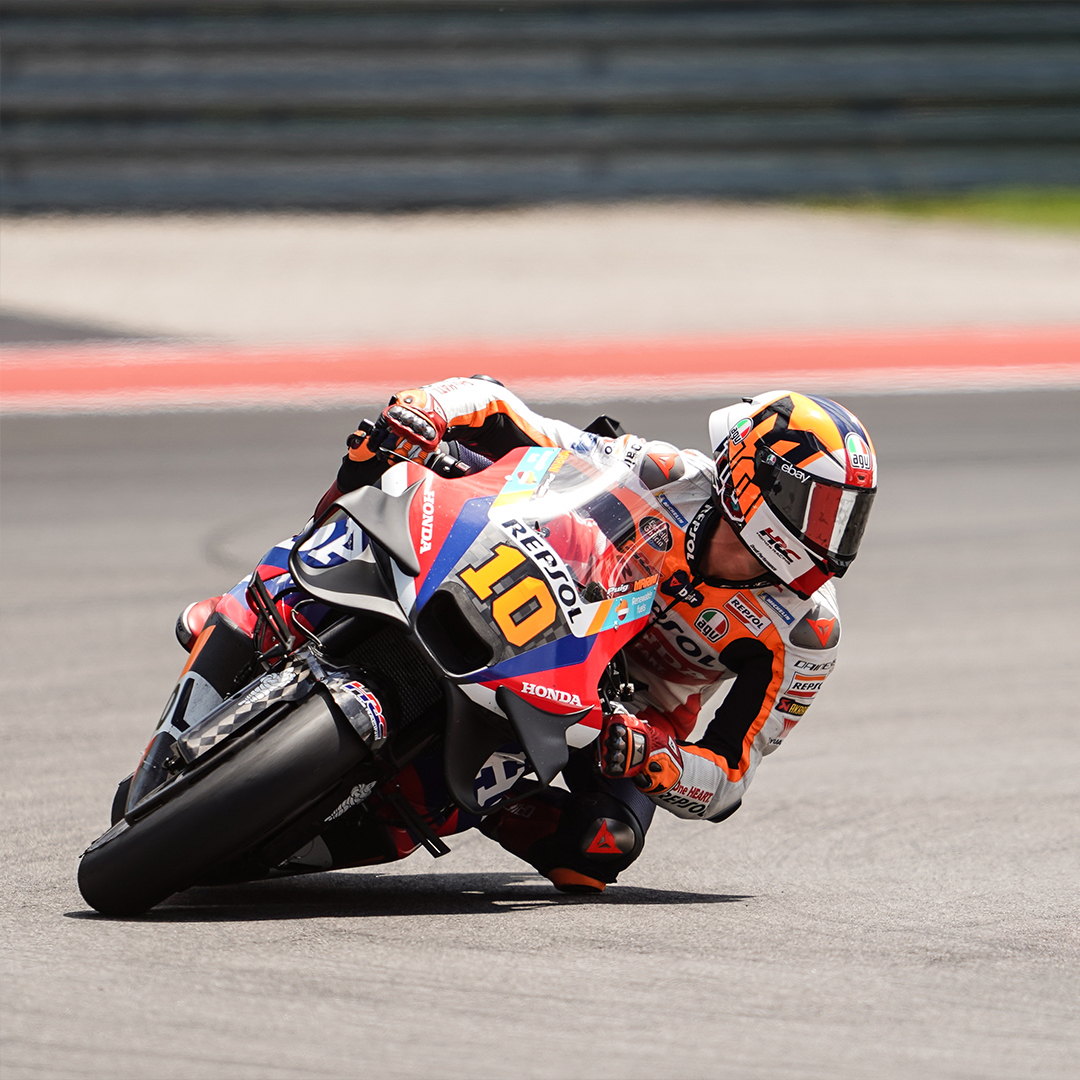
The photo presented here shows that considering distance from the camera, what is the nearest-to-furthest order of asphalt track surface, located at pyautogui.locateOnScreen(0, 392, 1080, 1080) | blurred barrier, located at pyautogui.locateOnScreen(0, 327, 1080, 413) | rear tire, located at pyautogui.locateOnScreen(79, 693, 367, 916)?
asphalt track surface, located at pyautogui.locateOnScreen(0, 392, 1080, 1080) < rear tire, located at pyautogui.locateOnScreen(79, 693, 367, 916) < blurred barrier, located at pyautogui.locateOnScreen(0, 327, 1080, 413)

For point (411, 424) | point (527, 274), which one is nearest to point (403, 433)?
point (411, 424)

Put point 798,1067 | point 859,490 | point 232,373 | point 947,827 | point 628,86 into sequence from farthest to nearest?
point 628,86, point 232,373, point 947,827, point 859,490, point 798,1067

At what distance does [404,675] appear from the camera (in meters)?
3.96

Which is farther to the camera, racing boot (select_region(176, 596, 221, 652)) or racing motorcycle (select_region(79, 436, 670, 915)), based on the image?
racing boot (select_region(176, 596, 221, 652))

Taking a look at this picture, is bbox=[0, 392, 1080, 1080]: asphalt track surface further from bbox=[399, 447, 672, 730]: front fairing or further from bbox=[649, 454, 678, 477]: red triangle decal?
bbox=[649, 454, 678, 477]: red triangle decal

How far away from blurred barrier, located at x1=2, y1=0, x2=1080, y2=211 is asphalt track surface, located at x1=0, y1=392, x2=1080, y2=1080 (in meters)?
10.8

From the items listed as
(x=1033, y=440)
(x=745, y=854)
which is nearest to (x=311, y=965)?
(x=745, y=854)

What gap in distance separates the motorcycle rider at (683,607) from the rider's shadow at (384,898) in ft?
0.38

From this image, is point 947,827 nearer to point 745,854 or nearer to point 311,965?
point 745,854

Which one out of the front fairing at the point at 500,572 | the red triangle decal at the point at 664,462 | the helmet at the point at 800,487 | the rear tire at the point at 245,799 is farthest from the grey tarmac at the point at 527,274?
the rear tire at the point at 245,799

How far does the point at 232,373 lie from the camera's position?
14.3 meters

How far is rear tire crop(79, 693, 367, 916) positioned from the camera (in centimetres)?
369

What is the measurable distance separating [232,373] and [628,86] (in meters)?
8.59

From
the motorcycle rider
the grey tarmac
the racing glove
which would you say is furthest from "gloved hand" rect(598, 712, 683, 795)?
the grey tarmac
